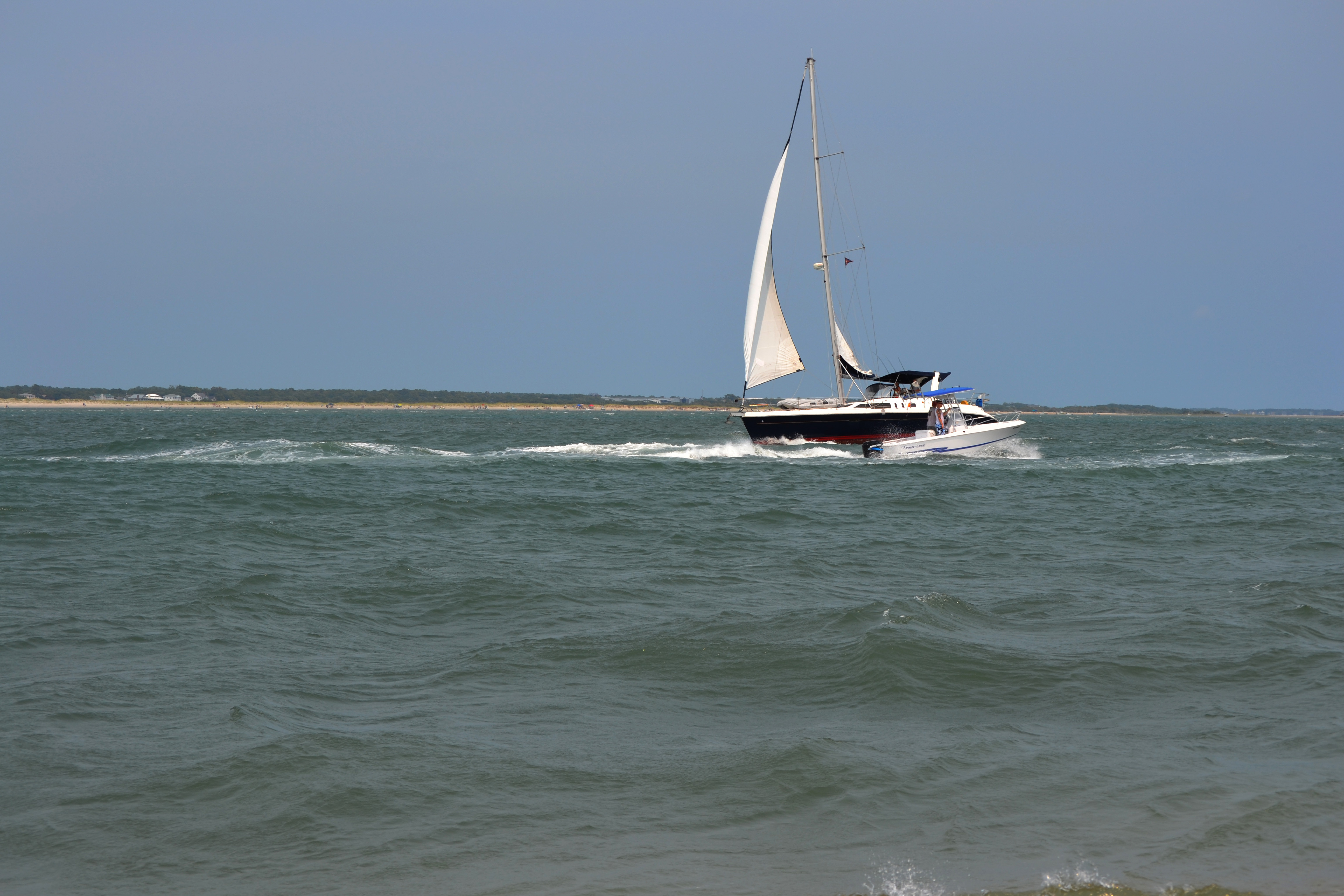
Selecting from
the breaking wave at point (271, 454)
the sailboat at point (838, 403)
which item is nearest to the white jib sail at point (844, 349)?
the sailboat at point (838, 403)

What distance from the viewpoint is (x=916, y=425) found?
40.7 metres

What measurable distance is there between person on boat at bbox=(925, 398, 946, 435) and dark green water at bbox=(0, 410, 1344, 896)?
20.8m

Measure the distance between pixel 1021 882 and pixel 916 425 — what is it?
36421mm

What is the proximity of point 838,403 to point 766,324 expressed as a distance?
5.17 m

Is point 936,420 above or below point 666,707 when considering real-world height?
above

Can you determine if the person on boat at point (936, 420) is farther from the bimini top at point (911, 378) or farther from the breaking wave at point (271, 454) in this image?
the breaking wave at point (271, 454)

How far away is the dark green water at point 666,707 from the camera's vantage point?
5.60 meters

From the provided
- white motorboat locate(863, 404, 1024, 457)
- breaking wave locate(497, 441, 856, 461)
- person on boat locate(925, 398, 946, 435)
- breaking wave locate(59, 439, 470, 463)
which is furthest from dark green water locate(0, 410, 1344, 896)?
person on boat locate(925, 398, 946, 435)

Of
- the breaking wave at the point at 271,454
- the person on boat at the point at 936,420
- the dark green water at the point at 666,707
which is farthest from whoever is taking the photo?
the person on boat at the point at 936,420

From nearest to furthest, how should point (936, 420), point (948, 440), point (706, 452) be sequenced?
point (948, 440), point (936, 420), point (706, 452)

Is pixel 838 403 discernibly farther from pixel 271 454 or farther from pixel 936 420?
pixel 271 454

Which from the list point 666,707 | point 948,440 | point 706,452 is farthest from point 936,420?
point 666,707

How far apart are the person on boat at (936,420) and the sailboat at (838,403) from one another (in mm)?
36

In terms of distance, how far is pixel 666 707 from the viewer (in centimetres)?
834
